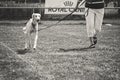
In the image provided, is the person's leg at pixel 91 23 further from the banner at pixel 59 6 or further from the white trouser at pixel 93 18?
the banner at pixel 59 6

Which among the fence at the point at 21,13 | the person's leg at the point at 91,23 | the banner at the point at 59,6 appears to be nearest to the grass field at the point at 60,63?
the person's leg at the point at 91,23

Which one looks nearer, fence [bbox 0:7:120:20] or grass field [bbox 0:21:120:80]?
grass field [bbox 0:21:120:80]

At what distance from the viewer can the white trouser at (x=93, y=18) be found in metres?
10.4

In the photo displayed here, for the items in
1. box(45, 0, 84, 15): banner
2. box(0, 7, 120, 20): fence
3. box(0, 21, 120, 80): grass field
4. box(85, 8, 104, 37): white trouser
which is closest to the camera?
box(0, 21, 120, 80): grass field

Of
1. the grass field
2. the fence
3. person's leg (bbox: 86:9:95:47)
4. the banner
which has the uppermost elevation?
person's leg (bbox: 86:9:95:47)

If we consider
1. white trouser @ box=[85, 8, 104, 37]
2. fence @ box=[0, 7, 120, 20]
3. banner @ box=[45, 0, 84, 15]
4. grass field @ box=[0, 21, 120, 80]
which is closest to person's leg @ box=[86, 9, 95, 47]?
white trouser @ box=[85, 8, 104, 37]

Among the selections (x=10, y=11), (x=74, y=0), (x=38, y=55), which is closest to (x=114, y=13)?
(x=74, y=0)

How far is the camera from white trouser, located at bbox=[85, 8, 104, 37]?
411 inches

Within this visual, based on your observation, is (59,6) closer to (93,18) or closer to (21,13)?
(21,13)

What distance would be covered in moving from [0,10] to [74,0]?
4580mm

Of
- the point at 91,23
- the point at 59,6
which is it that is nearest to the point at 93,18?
the point at 91,23

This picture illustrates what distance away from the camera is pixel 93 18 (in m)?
10.5

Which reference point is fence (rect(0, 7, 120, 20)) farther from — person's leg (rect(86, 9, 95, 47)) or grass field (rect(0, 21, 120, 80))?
grass field (rect(0, 21, 120, 80))

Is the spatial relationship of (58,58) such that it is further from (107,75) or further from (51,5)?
(51,5)
